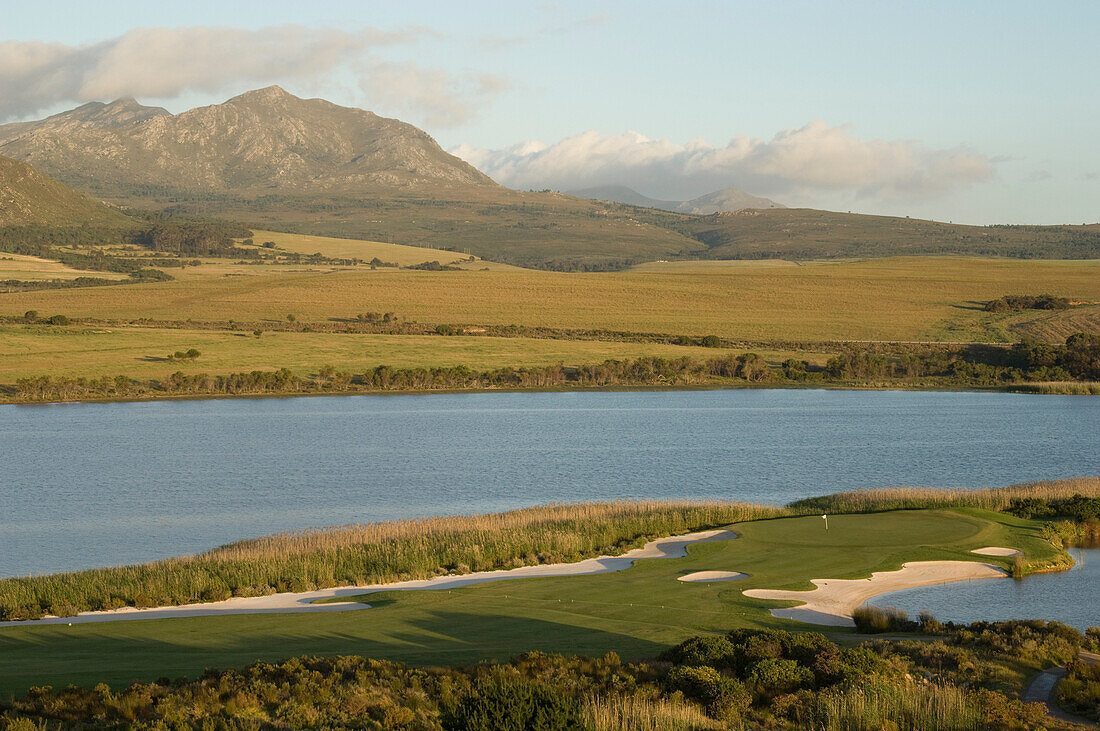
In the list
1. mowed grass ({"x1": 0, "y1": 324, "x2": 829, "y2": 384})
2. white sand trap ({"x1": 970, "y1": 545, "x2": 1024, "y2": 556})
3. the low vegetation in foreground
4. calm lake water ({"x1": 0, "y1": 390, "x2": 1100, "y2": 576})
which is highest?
mowed grass ({"x1": 0, "y1": 324, "x2": 829, "y2": 384})

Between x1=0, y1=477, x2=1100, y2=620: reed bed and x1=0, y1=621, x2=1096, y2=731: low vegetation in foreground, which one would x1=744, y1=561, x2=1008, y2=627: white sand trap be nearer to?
x1=0, y1=621, x2=1096, y2=731: low vegetation in foreground

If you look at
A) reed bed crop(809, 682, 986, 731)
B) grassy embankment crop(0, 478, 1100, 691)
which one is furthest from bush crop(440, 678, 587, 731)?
grassy embankment crop(0, 478, 1100, 691)

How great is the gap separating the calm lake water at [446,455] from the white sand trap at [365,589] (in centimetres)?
850

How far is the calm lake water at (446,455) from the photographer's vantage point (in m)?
36.2

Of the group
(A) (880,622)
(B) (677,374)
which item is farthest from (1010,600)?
(B) (677,374)

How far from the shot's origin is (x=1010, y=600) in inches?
837

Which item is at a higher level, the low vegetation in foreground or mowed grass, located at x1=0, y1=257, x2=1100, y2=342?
mowed grass, located at x1=0, y1=257, x2=1100, y2=342

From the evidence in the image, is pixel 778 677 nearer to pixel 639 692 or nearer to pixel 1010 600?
pixel 639 692

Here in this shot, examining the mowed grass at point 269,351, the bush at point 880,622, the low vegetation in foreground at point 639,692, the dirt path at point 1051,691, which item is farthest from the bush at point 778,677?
the mowed grass at point 269,351

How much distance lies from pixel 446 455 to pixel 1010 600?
31.7m

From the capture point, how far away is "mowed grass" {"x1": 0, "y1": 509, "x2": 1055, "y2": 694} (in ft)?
54.4

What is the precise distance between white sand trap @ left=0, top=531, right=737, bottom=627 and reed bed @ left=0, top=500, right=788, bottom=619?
0.37 metres

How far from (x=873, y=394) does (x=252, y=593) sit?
6100cm

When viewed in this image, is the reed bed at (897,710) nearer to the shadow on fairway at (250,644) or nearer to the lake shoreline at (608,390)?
the shadow on fairway at (250,644)
